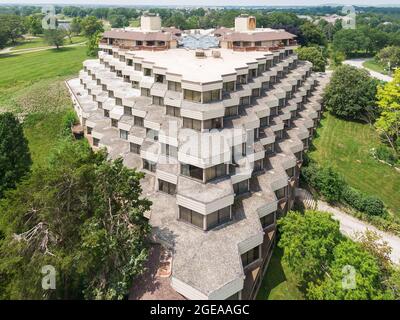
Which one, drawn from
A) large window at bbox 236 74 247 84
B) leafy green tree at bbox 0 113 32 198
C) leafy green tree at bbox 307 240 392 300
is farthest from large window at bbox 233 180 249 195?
leafy green tree at bbox 0 113 32 198

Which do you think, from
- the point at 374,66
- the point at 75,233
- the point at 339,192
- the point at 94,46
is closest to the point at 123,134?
the point at 75,233

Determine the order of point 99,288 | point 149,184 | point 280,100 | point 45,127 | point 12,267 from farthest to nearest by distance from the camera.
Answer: point 45,127
point 280,100
point 149,184
point 99,288
point 12,267

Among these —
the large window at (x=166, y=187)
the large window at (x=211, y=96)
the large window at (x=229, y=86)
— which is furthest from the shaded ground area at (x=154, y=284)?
the large window at (x=229, y=86)

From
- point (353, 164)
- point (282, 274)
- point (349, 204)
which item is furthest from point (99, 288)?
point (353, 164)

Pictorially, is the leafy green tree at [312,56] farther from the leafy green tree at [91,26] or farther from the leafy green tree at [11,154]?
the leafy green tree at [91,26]

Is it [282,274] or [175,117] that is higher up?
[175,117]

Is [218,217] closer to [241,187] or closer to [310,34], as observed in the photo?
[241,187]
